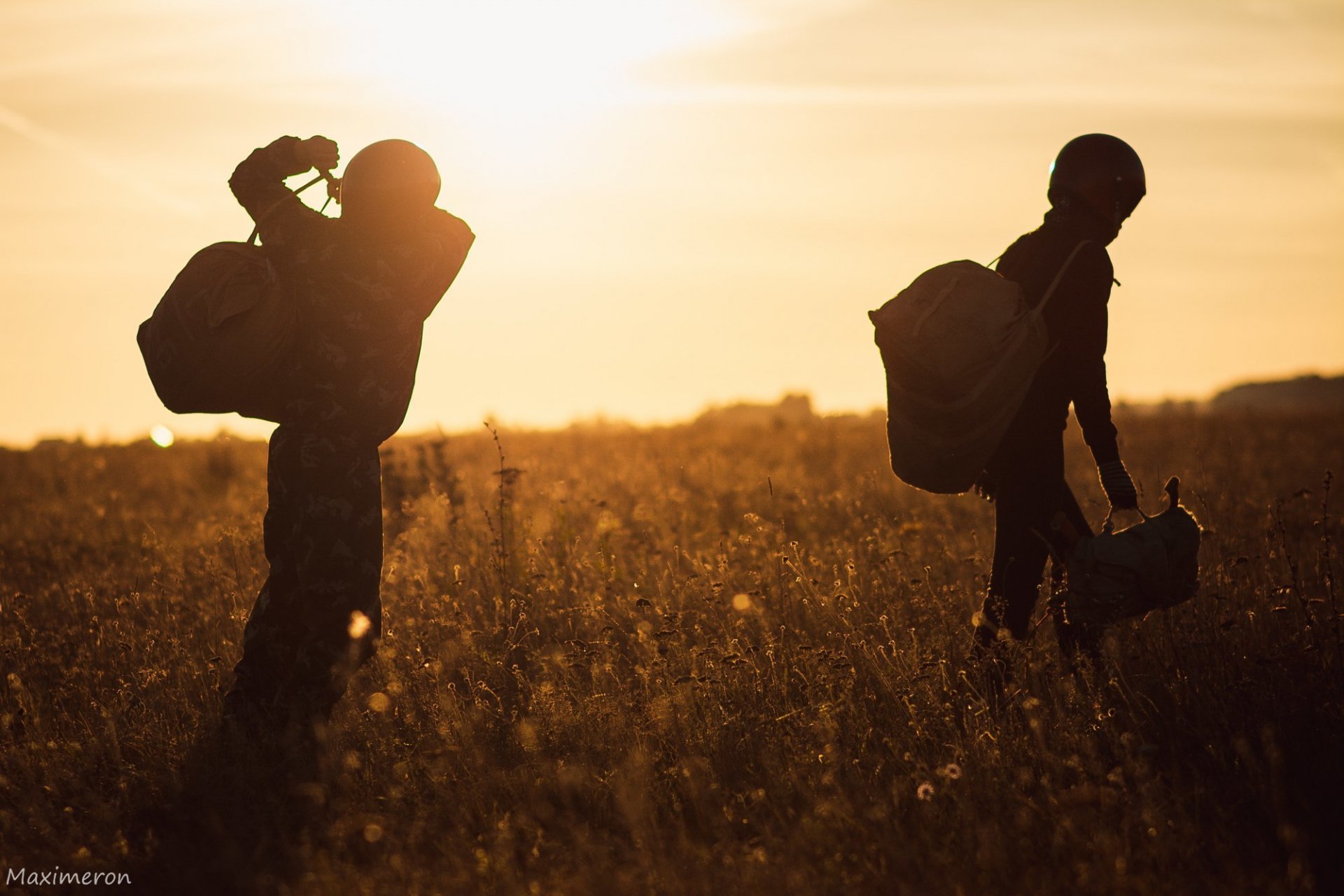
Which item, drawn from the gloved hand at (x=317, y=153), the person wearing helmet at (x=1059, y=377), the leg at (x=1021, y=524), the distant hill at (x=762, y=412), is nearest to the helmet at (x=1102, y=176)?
the person wearing helmet at (x=1059, y=377)

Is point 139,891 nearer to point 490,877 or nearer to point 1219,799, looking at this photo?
point 490,877

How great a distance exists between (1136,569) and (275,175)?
4.04 metres

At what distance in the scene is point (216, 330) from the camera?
4.89 m

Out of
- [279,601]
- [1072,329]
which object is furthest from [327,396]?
[1072,329]

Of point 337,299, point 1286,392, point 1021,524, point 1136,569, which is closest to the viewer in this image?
point 1136,569

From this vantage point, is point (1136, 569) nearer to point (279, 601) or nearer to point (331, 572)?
point (331, 572)

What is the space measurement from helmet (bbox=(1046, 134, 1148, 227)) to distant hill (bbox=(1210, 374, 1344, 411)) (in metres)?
78.4

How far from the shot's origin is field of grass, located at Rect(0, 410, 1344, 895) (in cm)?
391

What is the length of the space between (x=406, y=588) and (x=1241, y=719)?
15.2ft

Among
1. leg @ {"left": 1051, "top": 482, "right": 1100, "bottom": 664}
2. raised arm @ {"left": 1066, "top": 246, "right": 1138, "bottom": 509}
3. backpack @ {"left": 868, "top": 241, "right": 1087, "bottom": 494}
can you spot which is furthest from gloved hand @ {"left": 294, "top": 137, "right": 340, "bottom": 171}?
leg @ {"left": 1051, "top": 482, "right": 1100, "bottom": 664}

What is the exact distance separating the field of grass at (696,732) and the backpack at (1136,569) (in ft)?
1.14

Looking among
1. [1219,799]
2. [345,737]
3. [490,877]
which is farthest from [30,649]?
[1219,799]

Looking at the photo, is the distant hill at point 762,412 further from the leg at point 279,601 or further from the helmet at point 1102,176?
the leg at point 279,601

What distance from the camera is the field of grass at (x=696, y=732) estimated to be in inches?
154
